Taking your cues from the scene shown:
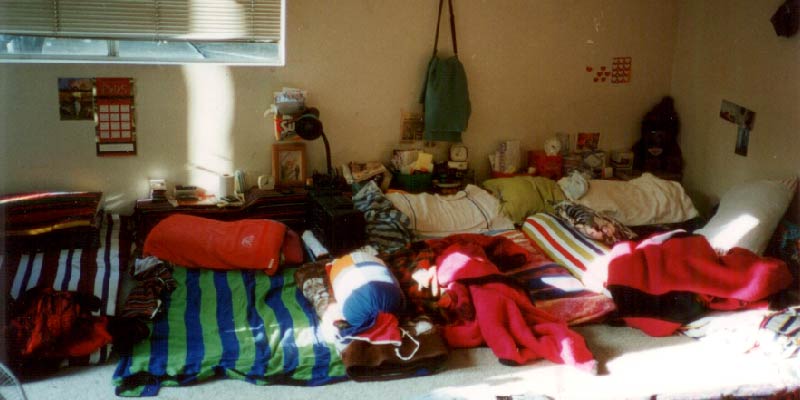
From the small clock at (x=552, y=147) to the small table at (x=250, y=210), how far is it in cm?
190

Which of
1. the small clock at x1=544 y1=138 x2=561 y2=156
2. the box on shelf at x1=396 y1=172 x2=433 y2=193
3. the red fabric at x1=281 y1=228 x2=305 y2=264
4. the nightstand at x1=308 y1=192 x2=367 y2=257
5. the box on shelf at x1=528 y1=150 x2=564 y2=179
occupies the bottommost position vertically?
the red fabric at x1=281 y1=228 x2=305 y2=264

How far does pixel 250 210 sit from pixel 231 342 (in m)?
1.38

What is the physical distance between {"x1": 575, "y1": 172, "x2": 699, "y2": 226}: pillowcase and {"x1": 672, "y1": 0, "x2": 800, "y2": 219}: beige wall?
404 mm

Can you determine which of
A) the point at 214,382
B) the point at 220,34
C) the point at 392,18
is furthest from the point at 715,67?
the point at 214,382

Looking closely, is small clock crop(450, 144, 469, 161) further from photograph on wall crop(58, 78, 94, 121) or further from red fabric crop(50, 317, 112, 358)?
red fabric crop(50, 317, 112, 358)

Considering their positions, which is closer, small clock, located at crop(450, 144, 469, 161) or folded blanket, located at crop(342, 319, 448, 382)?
folded blanket, located at crop(342, 319, 448, 382)

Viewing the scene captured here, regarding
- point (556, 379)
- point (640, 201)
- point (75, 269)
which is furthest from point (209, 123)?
point (640, 201)

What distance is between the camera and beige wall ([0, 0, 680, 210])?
4.34 m

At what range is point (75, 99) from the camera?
4297 mm

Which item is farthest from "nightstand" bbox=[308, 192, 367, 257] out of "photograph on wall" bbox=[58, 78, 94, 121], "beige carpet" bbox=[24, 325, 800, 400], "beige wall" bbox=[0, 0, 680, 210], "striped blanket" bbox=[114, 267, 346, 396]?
"photograph on wall" bbox=[58, 78, 94, 121]

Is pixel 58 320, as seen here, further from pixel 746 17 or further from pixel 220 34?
pixel 746 17

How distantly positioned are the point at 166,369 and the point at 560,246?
7.85 ft

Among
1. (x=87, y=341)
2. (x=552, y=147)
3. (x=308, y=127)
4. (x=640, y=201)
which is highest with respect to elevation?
(x=308, y=127)

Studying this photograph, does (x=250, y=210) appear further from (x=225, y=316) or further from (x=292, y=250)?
(x=225, y=316)
